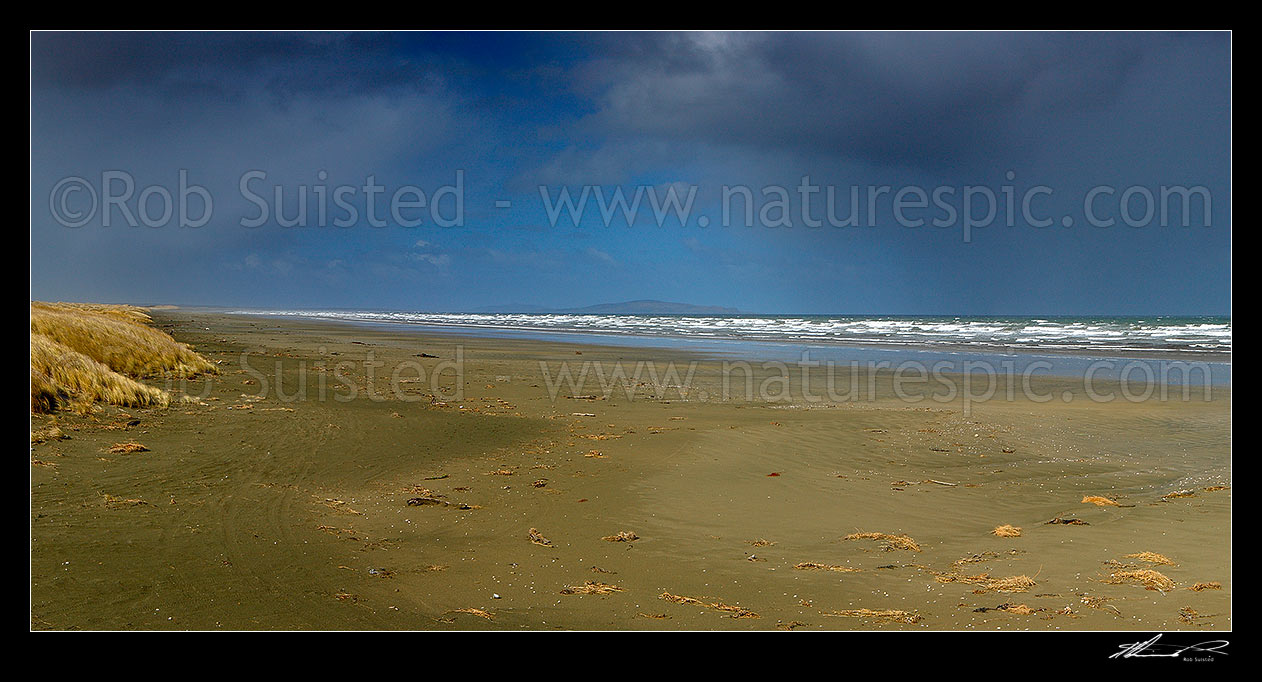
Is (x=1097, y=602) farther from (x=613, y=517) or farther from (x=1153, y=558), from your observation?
(x=613, y=517)

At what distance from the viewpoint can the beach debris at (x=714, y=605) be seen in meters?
3.87

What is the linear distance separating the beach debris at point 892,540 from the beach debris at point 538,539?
2.31m

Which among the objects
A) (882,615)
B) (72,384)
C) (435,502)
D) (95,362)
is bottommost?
(882,615)

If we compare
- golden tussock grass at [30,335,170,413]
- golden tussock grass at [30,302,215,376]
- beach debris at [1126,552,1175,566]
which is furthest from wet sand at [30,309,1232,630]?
golden tussock grass at [30,302,215,376]

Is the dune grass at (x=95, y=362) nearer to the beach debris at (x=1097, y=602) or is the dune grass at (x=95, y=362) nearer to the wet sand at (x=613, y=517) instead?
the wet sand at (x=613, y=517)

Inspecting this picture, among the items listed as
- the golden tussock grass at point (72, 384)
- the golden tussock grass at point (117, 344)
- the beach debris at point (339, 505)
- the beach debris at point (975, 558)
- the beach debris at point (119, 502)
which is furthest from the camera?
the golden tussock grass at point (117, 344)

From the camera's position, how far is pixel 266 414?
945cm

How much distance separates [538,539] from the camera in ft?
16.8

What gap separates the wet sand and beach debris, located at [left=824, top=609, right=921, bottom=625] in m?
0.02

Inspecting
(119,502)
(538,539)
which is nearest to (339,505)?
(119,502)

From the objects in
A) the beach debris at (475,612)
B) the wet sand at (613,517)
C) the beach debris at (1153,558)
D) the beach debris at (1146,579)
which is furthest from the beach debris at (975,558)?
the beach debris at (475,612)

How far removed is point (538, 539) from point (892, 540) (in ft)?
8.85
